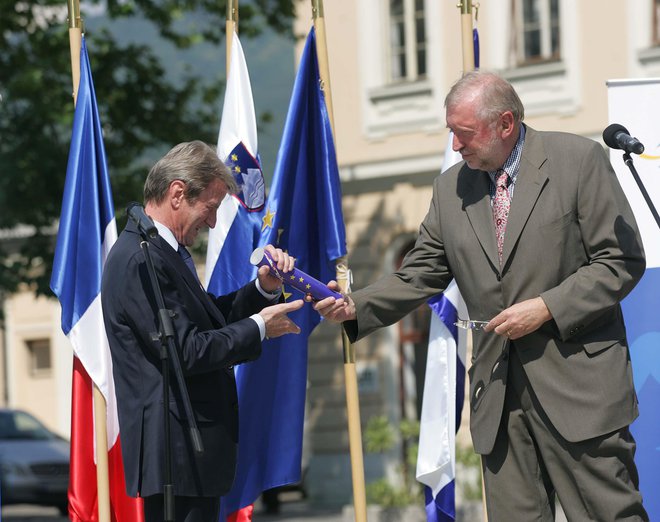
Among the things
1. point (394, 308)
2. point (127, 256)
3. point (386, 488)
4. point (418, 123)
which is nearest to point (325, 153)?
point (394, 308)

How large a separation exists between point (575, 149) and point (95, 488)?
127 inches

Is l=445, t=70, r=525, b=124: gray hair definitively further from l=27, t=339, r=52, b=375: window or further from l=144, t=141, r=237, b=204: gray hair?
l=27, t=339, r=52, b=375: window

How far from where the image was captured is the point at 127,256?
16.0ft

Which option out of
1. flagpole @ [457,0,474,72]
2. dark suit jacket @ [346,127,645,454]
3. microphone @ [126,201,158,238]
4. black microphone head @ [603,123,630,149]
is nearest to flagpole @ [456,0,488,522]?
flagpole @ [457,0,474,72]

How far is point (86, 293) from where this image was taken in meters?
6.77

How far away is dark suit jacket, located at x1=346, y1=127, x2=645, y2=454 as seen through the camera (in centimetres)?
482

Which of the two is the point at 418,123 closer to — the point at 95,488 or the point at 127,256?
the point at 95,488

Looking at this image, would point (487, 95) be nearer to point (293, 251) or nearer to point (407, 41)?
point (293, 251)

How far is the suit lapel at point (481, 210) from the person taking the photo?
197 inches

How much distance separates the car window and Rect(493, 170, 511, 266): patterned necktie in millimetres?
14513

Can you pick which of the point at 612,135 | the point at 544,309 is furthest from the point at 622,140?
the point at 544,309

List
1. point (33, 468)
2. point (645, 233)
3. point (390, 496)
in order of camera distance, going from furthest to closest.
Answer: point (33, 468)
point (390, 496)
point (645, 233)

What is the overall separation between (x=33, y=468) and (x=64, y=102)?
537 centimetres

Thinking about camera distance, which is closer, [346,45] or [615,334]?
[615,334]
